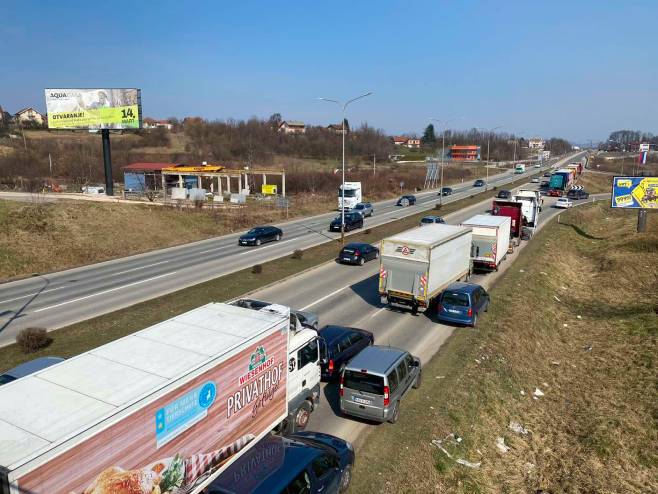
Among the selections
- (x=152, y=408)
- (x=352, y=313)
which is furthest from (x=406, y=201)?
(x=152, y=408)

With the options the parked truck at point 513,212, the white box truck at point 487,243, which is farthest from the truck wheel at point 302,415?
the parked truck at point 513,212

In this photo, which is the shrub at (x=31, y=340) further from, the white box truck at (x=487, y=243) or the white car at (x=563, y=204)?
the white car at (x=563, y=204)

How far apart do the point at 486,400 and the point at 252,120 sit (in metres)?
166

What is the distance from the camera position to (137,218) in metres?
44.9

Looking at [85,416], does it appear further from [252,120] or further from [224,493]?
[252,120]

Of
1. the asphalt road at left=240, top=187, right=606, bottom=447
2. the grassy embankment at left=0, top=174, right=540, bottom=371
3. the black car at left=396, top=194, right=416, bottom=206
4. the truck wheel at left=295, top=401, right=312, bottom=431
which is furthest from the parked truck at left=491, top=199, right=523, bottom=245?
the black car at left=396, top=194, right=416, bottom=206

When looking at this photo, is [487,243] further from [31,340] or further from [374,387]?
[31,340]

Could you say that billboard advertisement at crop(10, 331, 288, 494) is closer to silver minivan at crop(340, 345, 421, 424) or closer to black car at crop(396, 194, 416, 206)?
silver minivan at crop(340, 345, 421, 424)

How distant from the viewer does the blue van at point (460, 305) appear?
774 inches

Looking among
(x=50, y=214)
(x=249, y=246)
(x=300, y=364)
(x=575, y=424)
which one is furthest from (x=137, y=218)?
(x=575, y=424)

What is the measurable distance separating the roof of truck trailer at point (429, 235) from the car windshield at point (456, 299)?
235cm

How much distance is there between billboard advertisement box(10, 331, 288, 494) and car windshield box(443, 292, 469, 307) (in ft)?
36.2

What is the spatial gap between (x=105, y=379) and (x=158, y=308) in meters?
15.3

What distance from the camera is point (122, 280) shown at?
29391mm
